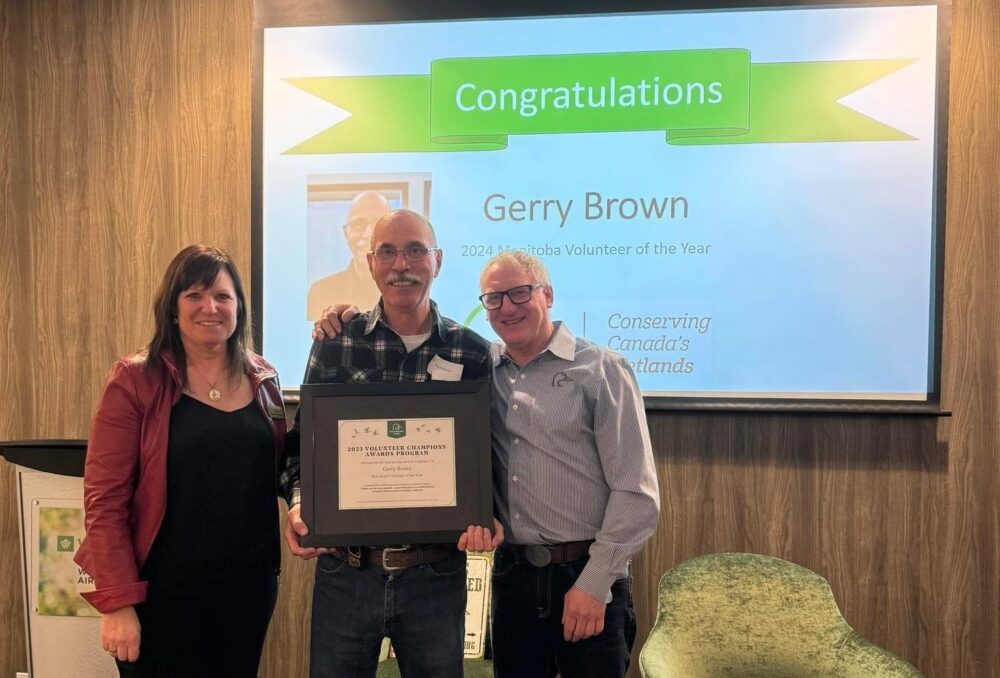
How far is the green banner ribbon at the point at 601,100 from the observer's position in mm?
2615

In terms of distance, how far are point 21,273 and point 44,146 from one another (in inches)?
22.2

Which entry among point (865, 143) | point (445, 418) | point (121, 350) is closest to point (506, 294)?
point (445, 418)

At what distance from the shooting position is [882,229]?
8.51 feet

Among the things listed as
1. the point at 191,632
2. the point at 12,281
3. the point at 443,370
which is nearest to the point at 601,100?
the point at 443,370

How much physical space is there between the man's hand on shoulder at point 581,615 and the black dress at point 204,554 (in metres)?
0.80

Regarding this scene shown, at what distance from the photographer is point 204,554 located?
67.6 inches

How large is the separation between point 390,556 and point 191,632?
53cm

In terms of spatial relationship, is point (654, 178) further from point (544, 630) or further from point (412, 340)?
point (544, 630)

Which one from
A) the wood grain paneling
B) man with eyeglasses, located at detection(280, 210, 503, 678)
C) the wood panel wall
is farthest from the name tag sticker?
the wood grain paneling

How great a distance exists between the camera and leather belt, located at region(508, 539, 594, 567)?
1748 mm

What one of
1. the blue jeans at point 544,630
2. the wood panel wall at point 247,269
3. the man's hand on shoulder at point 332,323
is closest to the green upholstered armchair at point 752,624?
the wood panel wall at point 247,269

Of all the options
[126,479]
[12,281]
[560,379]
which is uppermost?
[12,281]

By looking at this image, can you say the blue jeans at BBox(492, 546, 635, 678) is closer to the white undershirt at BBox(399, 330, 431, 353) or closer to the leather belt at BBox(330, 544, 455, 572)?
the leather belt at BBox(330, 544, 455, 572)

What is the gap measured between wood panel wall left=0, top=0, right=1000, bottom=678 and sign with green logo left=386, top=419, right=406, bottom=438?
1348 millimetres
